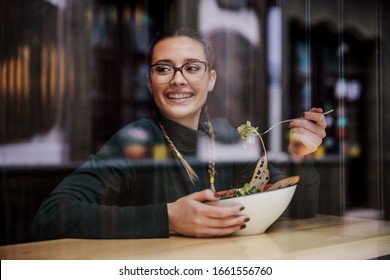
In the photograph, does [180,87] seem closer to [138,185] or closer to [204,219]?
[138,185]

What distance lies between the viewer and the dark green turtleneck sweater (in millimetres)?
1812

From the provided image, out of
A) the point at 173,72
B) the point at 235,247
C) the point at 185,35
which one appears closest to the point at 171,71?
the point at 173,72

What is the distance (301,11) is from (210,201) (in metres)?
0.98

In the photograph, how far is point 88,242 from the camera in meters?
1.76

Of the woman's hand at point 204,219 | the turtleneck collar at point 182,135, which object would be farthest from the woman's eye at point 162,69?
the woman's hand at point 204,219

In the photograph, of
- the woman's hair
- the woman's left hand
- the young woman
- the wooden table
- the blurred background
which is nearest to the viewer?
the wooden table

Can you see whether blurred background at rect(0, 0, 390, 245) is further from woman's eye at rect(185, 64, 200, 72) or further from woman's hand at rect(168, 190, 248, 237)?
woman's hand at rect(168, 190, 248, 237)

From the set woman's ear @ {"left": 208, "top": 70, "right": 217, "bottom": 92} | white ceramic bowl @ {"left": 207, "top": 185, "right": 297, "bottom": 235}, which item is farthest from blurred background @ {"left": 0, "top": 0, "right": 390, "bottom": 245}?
white ceramic bowl @ {"left": 207, "top": 185, "right": 297, "bottom": 235}

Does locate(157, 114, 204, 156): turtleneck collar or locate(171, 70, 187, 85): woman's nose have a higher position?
locate(171, 70, 187, 85): woman's nose

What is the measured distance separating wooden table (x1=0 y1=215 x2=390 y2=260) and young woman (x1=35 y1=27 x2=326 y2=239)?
0.05 m

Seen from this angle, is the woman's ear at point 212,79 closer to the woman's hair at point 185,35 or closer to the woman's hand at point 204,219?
the woman's hair at point 185,35

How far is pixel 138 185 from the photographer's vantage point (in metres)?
1.96

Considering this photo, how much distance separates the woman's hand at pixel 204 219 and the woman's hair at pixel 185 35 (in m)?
0.57
